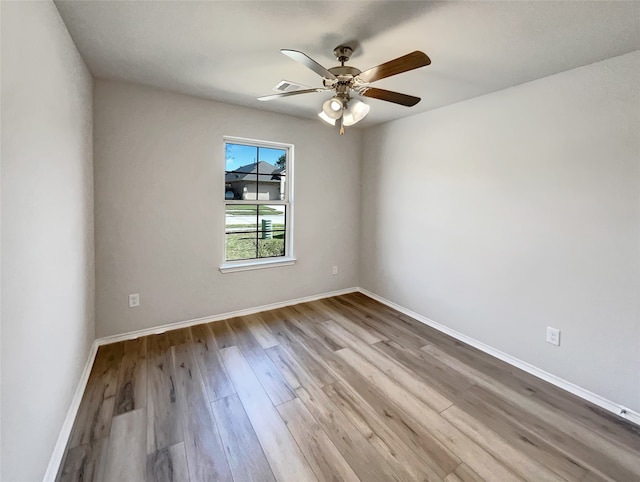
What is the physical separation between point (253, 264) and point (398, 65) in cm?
258

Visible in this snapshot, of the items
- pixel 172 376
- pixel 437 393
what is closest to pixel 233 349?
pixel 172 376

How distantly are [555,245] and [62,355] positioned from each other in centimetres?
344

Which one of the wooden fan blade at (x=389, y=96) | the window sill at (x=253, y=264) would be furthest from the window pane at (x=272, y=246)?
the wooden fan blade at (x=389, y=96)

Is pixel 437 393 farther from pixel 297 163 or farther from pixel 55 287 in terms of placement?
pixel 297 163

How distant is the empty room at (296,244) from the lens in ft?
4.86

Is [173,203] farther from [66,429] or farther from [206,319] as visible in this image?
[66,429]

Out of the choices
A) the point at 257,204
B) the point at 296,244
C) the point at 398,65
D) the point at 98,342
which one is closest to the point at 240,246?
the point at 257,204

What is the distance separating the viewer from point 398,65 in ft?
5.21

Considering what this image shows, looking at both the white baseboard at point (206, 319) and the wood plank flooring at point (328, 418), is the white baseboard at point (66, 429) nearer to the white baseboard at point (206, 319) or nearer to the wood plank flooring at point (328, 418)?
the wood plank flooring at point (328, 418)

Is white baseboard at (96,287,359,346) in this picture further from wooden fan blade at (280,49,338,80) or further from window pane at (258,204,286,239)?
wooden fan blade at (280,49,338,80)

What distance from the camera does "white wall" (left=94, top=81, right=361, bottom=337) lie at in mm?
2635

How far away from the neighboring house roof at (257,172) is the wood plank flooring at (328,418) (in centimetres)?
180

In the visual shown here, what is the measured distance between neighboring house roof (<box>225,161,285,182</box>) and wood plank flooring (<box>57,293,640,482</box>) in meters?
1.80

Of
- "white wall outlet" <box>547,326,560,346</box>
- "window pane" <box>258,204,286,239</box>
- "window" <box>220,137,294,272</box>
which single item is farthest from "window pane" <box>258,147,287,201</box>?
"white wall outlet" <box>547,326,560,346</box>
